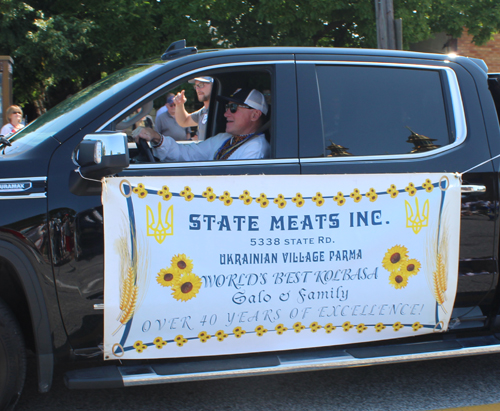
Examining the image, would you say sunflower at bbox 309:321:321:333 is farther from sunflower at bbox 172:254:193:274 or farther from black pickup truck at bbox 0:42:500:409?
sunflower at bbox 172:254:193:274

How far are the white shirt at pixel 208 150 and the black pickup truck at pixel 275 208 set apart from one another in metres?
0.13

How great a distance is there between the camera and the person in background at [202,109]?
379 cm

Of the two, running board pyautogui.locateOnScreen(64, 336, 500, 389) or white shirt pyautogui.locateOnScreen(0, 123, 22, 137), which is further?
white shirt pyautogui.locateOnScreen(0, 123, 22, 137)

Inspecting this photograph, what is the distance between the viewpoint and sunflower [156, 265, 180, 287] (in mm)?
2523

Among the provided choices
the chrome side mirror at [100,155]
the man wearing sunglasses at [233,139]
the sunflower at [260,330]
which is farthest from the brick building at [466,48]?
the chrome side mirror at [100,155]

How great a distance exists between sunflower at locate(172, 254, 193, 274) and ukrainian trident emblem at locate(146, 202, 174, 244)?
0.37 ft

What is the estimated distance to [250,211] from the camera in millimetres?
2590

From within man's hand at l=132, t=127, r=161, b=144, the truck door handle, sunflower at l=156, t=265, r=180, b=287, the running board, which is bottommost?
the running board

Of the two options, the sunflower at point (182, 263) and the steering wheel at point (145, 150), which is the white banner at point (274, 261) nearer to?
the sunflower at point (182, 263)

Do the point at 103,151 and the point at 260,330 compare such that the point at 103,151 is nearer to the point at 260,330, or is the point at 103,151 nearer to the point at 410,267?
the point at 260,330

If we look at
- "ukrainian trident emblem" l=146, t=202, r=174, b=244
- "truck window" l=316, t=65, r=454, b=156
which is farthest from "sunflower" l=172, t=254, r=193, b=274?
"truck window" l=316, t=65, r=454, b=156

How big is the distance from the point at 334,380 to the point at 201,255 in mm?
1344

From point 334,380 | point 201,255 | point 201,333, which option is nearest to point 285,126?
point 201,255

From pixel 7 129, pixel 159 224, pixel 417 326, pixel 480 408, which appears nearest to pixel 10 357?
pixel 159 224
